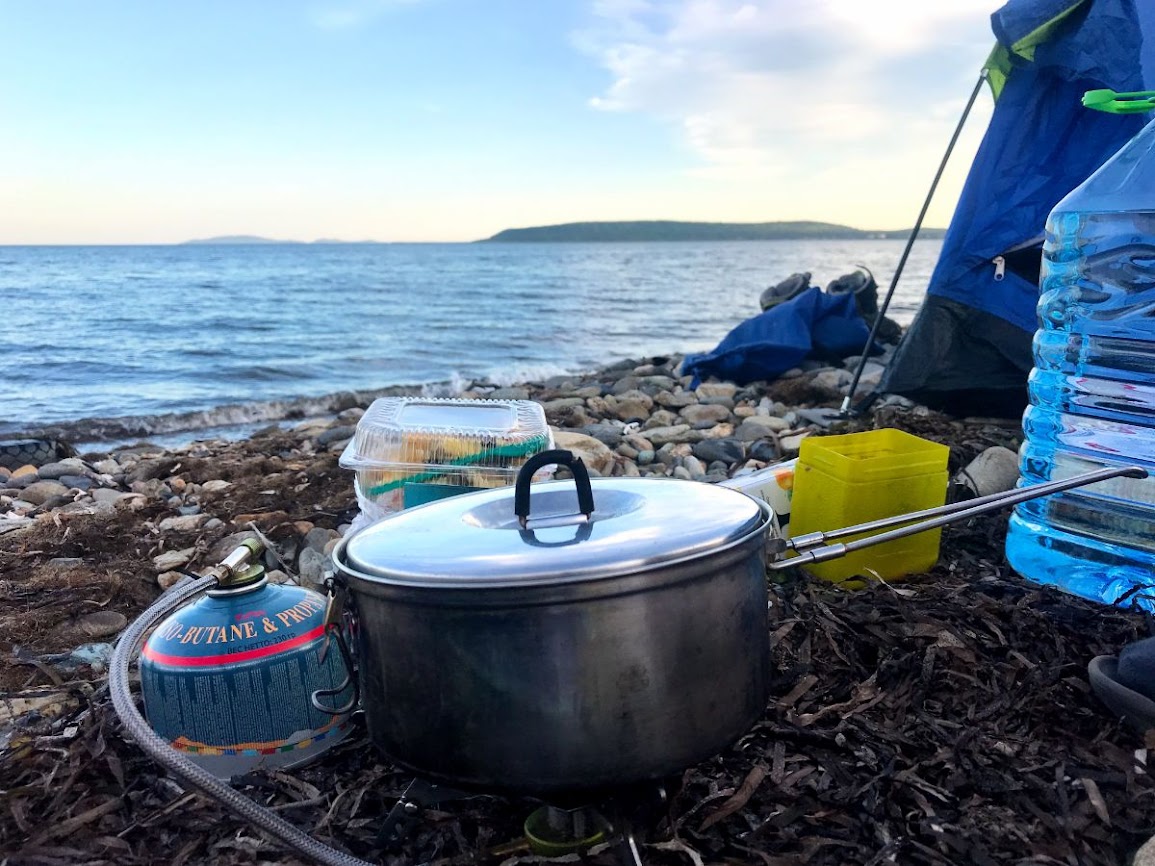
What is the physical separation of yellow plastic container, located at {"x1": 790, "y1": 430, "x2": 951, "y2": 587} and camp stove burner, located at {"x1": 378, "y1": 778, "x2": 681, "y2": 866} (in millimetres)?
1544

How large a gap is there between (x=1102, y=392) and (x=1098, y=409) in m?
0.07

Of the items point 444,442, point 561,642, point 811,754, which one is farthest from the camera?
point 444,442

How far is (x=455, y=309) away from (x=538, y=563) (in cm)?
2736

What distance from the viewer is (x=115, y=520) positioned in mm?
4770

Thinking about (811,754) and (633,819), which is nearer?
(633,819)

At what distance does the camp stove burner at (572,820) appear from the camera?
169 centimetres

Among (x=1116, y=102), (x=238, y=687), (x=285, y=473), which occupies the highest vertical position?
(x=1116, y=102)

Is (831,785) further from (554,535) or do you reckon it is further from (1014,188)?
(1014,188)

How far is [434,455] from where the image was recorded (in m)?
3.48

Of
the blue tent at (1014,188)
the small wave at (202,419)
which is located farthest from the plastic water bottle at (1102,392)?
the small wave at (202,419)

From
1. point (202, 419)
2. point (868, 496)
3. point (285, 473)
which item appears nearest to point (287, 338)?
point (202, 419)

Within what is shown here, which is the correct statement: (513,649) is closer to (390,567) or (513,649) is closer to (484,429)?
(390,567)

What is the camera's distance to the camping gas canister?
2.07 metres

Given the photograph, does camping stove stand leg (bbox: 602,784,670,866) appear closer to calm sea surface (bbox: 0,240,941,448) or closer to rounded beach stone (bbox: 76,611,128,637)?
rounded beach stone (bbox: 76,611,128,637)
